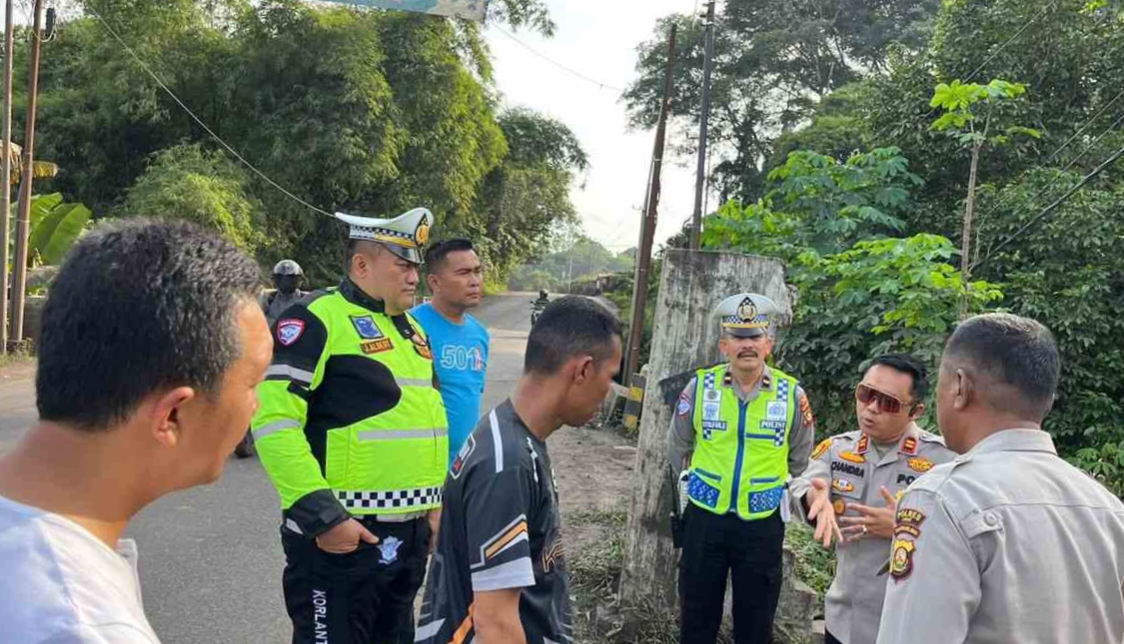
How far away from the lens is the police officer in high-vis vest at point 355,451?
2693 mm

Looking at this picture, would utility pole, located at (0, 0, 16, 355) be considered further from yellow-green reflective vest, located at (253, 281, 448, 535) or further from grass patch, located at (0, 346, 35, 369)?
yellow-green reflective vest, located at (253, 281, 448, 535)

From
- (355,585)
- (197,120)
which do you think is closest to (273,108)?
(197,120)

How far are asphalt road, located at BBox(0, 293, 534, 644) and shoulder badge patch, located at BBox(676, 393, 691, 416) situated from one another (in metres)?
2.21

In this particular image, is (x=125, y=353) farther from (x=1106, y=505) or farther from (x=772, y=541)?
(x=772, y=541)

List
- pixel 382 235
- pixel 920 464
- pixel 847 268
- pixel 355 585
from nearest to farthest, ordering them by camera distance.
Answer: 1. pixel 355 585
2. pixel 382 235
3. pixel 920 464
4. pixel 847 268

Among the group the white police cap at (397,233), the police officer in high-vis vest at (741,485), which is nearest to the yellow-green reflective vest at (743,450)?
the police officer in high-vis vest at (741,485)

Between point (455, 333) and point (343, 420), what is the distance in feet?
3.87

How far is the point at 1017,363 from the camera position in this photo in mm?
1842

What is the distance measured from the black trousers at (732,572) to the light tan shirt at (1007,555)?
6.13 ft

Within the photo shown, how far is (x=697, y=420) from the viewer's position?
386 cm

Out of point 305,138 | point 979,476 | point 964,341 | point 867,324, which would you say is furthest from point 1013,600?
point 305,138

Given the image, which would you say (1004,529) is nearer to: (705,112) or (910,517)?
(910,517)

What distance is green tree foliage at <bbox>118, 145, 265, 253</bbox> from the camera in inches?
712

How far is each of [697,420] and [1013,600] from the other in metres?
2.19
